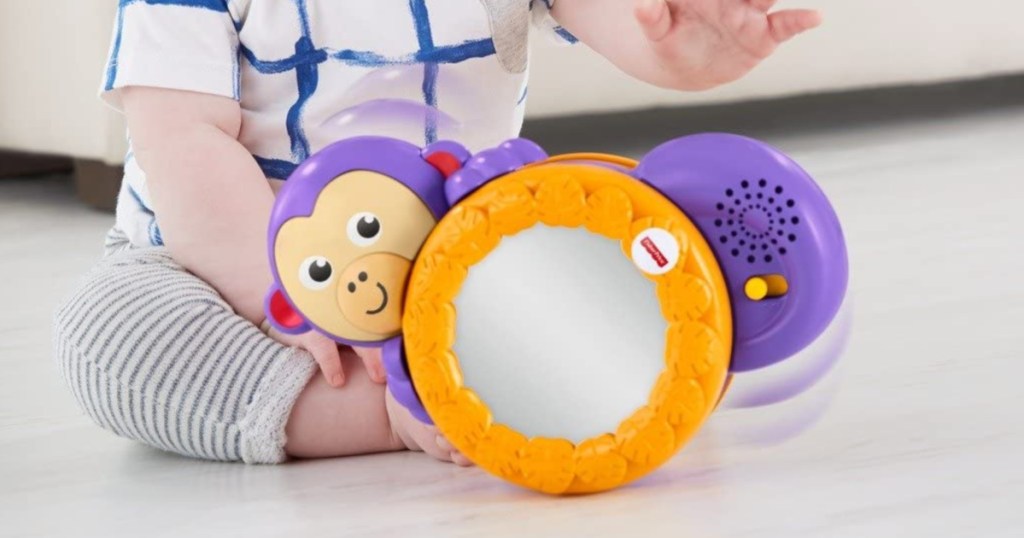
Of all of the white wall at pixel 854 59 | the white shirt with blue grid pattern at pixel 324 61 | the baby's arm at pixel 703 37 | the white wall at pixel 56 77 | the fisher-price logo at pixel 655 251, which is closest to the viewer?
the fisher-price logo at pixel 655 251

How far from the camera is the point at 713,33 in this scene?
0.70 m

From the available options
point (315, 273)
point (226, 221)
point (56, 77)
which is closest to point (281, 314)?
point (315, 273)

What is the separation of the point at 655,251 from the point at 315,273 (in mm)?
133

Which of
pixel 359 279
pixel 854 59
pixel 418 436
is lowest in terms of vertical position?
pixel 854 59

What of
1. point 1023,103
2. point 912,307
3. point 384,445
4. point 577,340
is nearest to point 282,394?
point 384,445

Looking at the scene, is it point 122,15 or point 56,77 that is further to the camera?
point 56,77

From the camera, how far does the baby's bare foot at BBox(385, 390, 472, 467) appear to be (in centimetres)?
66

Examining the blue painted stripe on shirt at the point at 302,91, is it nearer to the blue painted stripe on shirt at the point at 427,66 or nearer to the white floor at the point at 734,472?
the blue painted stripe on shirt at the point at 427,66

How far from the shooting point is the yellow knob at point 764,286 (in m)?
0.58

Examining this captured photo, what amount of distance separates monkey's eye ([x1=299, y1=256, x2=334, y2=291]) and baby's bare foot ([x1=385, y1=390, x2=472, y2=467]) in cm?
9

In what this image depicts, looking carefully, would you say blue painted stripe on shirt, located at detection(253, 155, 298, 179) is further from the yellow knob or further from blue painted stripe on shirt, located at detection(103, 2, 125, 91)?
the yellow knob

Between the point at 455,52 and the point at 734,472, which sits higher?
the point at 455,52

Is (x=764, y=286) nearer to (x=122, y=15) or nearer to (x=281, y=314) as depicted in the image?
(x=281, y=314)

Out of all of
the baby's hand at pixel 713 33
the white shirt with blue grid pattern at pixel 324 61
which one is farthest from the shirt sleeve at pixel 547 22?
the baby's hand at pixel 713 33
